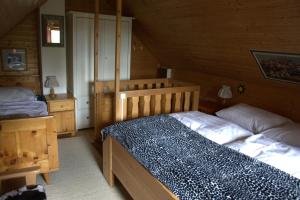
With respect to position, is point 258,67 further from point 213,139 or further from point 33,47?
point 33,47

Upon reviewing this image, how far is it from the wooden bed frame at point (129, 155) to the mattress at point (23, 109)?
37.0 inches

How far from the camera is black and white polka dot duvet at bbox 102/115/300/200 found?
57.4 inches

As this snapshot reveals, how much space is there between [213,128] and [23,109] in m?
2.20

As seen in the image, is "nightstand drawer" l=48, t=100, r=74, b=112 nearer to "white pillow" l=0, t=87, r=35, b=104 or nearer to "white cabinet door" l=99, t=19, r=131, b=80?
"white pillow" l=0, t=87, r=35, b=104

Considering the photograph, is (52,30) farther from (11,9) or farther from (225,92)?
(225,92)

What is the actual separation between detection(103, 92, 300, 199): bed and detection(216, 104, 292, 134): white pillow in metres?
0.02

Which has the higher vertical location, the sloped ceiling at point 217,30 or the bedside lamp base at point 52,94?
the sloped ceiling at point 217,30

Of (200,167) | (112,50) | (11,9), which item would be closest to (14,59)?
(112,50)

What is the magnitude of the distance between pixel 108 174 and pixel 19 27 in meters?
2.64

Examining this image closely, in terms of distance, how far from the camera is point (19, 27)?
3.74 meters

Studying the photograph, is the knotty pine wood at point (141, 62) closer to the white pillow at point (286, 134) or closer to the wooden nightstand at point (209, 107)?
the wooden nightstand at point (209, 107)

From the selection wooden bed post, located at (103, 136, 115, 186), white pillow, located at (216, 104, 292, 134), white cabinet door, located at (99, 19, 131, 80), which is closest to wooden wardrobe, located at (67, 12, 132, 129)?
white cabinet door, located at (99, 19, 131, 80)

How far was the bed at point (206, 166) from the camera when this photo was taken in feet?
4.88

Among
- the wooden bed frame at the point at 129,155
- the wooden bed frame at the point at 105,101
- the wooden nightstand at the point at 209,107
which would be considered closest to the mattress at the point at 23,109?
the wooden bed frame at the point at 105,101
